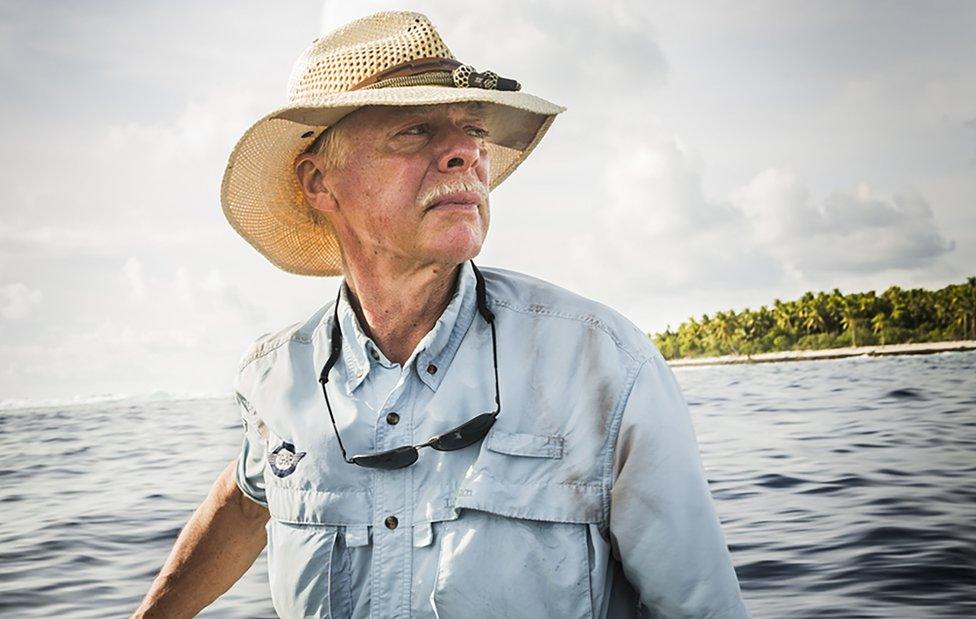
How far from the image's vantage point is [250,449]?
250 cm

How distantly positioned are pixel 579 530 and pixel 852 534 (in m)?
5.15

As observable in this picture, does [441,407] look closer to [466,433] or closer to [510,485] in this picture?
[466,433]

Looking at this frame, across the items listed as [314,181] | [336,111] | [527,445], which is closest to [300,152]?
[314,181]

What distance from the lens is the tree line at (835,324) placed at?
71188mm

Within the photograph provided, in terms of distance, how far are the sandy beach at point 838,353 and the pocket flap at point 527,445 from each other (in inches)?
2594

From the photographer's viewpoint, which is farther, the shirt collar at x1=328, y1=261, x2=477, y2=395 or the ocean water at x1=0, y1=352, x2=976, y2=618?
the ocean water at x1=0, y1=352, x2=976, y2=618

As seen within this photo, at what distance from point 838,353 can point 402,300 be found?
243ft

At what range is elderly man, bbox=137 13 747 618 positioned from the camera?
6.30ft

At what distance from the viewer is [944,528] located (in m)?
6.64

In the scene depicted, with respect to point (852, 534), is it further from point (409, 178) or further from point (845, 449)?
point (409, 178)

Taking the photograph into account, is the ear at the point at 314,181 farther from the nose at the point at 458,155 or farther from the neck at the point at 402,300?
the nose at the point at 458,155

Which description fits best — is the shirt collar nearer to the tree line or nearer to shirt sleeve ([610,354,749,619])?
shirt sleeve ([610,354,749,619])

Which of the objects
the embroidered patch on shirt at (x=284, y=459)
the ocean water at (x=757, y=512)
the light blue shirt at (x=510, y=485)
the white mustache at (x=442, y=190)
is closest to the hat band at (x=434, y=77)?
the white mustache at (x=442, y=190)

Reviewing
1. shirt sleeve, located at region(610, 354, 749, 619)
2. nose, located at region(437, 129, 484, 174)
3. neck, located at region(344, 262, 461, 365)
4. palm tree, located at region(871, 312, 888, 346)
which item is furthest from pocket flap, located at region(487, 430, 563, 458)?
palm tree, located at region(871, 312, 888, 346)
